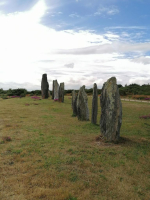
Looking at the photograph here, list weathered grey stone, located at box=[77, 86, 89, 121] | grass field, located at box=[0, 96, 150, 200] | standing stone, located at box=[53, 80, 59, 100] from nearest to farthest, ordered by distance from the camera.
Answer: grass field, located at box=[0, 96, 150, 200] < weathered grey stone, located at box=[77, 86, 89, 121] < standing stone, located at box=[53, 80, 59, 100]

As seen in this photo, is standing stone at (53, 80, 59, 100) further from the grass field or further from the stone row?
the stone row

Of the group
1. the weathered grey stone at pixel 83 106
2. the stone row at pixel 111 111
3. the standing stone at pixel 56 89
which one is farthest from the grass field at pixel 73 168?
the standing stone at pixel 56 89

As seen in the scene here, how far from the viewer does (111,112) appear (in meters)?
11.1

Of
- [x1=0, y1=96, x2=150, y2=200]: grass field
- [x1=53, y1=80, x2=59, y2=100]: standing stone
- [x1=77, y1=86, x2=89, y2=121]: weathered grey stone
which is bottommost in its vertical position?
[x1=0, y1=96, x2=150, y2=200]: grass field

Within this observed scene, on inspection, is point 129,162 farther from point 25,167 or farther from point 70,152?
point 25,167

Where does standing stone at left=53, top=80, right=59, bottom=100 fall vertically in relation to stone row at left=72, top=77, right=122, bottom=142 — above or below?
above

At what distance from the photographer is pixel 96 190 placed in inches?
254

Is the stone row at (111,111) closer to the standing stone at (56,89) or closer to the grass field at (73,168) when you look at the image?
the grass field at (73,168)

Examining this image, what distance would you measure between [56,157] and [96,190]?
10.3ft

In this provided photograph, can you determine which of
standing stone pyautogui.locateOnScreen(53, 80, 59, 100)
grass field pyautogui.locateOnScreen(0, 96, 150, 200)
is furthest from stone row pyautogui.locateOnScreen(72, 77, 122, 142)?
standing stone pyautogui.locateOnScreen(53, 80, 59, 100)

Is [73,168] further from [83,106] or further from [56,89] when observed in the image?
[56,89]

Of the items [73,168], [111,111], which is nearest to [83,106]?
[111,111]

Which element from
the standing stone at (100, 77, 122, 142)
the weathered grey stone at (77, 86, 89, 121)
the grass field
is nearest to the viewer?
the grass field

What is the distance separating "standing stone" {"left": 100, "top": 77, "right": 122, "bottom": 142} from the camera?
11062 mm
